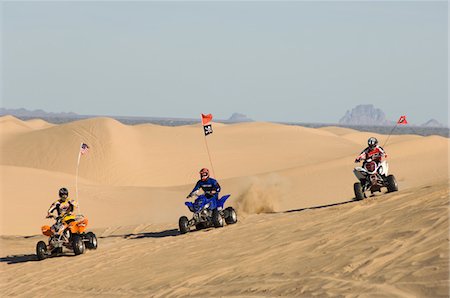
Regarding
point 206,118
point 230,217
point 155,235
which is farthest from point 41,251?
point 206,118

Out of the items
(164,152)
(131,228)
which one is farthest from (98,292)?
(164,152)

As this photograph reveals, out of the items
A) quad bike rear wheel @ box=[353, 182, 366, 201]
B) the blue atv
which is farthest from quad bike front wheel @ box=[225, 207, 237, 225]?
quad bike rear wheel @ box=[353, 182, 366, 201]

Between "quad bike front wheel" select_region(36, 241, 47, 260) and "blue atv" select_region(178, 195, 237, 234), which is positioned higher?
"blue atv" select_region(178, 195, 237, 234)

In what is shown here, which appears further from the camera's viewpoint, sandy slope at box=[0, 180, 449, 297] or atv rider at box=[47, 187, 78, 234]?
atv rider at box=[47, 187, 78, 234]

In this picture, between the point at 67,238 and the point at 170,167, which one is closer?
the point at 67,238

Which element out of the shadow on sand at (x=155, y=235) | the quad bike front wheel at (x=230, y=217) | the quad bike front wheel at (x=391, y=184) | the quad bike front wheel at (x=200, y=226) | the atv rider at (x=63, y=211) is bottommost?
the shadow on sand at (x=155, y=235)

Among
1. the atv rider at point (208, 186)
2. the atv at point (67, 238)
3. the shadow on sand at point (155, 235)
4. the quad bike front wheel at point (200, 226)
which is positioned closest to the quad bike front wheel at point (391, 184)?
the atv rider at point (208, 186)

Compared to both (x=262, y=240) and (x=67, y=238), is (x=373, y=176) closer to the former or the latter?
(x=262, y=240)

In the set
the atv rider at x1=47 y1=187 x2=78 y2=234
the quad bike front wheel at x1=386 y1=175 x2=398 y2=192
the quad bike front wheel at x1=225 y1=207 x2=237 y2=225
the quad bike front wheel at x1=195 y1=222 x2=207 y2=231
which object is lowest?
the quad bike front wheel at x1=195 y1=222 x2=207 y2=231

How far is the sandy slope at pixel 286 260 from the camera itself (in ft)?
29.0

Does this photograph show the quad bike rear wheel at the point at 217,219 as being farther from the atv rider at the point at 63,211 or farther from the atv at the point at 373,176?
the atv at the point at 373,176

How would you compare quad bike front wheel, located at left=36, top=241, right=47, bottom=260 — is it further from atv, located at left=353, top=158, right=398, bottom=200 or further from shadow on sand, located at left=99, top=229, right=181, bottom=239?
atv, located at left=353, top=158, right=398, bottom=200

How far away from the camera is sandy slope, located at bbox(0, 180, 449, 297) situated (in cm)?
884

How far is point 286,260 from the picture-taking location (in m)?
10.8
